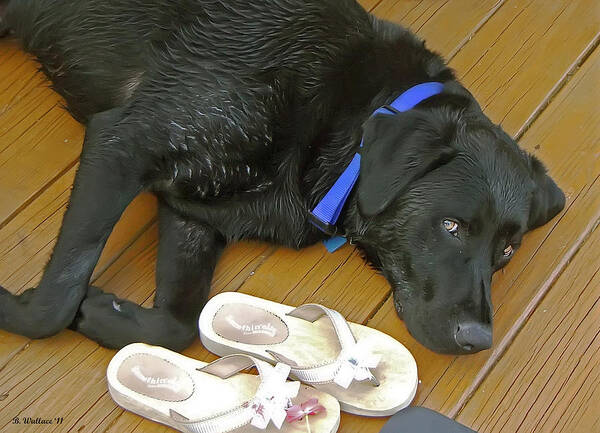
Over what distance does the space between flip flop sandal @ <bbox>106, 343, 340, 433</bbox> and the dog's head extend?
38 cm

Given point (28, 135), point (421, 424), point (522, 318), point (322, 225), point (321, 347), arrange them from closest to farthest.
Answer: point (421, 424), point (321, 347), point (322, 225), point (522, 318), point (28, 135)

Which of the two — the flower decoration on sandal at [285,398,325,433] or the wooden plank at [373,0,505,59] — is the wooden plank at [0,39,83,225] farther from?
the wooden plank at [373,0,505,59]

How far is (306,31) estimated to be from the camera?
2.16 meters

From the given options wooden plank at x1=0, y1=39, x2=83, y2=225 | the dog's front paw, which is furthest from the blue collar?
wooden plank at x1=0, y1=39, x2=83, y2=225

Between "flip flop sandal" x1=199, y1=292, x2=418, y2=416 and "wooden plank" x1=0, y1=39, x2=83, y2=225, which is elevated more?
"flip flop sandal" x1=199, y1=292, x2=418, y2=416

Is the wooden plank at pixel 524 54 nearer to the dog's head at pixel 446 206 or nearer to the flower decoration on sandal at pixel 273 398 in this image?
the dog's head at pixel 446 206

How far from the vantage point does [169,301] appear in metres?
2.08

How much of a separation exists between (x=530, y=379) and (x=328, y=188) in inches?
31.1

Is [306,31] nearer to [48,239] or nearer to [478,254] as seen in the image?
[478,254]

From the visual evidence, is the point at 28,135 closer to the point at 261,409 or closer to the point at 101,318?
the point at 101,318

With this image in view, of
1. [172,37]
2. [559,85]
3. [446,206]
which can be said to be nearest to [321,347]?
Answer: [446,206]

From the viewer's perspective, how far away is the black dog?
1.92 meters

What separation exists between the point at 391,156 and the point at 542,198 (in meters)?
0.52

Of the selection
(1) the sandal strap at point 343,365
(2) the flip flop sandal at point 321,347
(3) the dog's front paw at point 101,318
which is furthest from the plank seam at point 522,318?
(3) the dog's front paw at point 101,318
